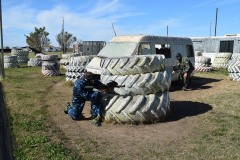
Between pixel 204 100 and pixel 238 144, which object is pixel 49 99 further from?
pixel 238 144

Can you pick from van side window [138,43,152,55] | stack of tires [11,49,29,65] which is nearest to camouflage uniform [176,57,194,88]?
van side window [138,43,152,55]

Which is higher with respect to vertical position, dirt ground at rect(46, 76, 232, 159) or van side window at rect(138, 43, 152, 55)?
van side window at rect(138, 43, 152, 55)

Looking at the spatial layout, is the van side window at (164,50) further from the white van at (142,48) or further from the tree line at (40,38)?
the tree line at (40,38)

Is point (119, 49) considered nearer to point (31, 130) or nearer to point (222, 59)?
point (31, 130)

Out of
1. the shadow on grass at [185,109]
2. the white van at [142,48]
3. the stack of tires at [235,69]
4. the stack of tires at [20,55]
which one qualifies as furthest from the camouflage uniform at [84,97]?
the stack of tires at [20,55]

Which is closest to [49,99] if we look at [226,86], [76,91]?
[76,91]

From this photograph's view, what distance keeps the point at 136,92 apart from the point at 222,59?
771 inches

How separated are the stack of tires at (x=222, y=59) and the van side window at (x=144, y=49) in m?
14.8

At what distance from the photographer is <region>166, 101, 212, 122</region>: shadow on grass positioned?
8133 mm

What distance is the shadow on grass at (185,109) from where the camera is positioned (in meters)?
8.13

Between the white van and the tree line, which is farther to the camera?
the tree line

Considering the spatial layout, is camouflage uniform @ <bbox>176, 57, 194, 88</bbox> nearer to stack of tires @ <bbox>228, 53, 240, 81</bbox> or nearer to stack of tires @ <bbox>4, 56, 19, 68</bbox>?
stack of tires @ <bbox>228, 53, 240, 81</bbox>

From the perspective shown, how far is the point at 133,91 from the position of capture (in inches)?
289

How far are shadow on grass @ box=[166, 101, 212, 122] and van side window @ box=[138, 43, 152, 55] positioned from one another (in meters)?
2.62
